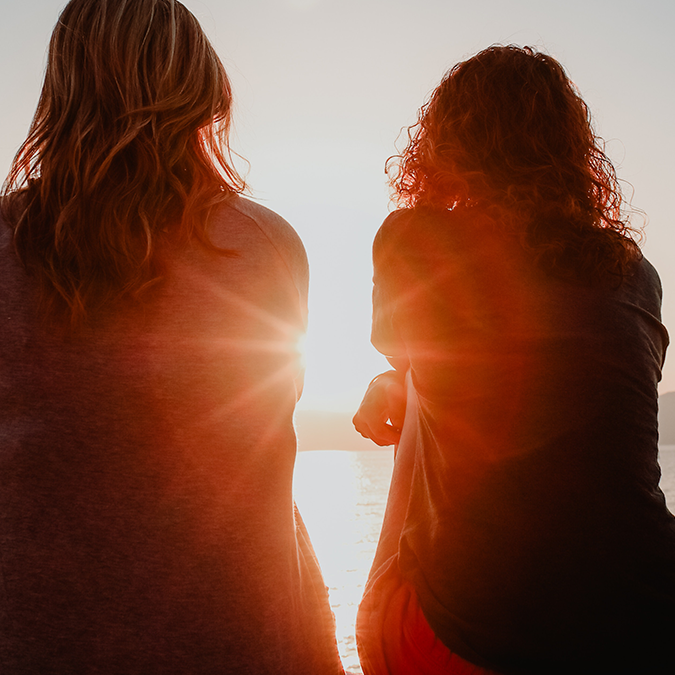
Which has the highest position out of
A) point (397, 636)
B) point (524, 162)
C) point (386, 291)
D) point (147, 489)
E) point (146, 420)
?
point (524, 162)

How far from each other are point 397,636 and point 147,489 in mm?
781

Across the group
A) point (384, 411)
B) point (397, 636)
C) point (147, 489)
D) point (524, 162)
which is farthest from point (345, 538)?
point (147, 489)

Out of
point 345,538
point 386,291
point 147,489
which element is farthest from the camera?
point 345,538

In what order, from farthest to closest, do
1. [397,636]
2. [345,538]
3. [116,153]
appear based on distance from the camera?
[345,538]
[397,636]
[116,153]

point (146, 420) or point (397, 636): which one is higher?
point (146, 420)

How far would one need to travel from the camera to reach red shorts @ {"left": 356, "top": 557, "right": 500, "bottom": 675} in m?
1.40

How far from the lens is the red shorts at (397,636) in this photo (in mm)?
1396

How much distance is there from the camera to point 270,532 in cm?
125

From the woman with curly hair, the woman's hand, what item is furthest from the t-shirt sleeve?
the woman's hand

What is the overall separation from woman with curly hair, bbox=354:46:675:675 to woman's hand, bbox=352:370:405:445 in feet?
0.22

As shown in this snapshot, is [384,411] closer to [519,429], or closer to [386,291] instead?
[386,291]

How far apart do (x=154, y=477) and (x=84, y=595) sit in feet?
0.86

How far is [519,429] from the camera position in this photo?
1.42 metres

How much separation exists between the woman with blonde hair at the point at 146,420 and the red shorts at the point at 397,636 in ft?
0.70
